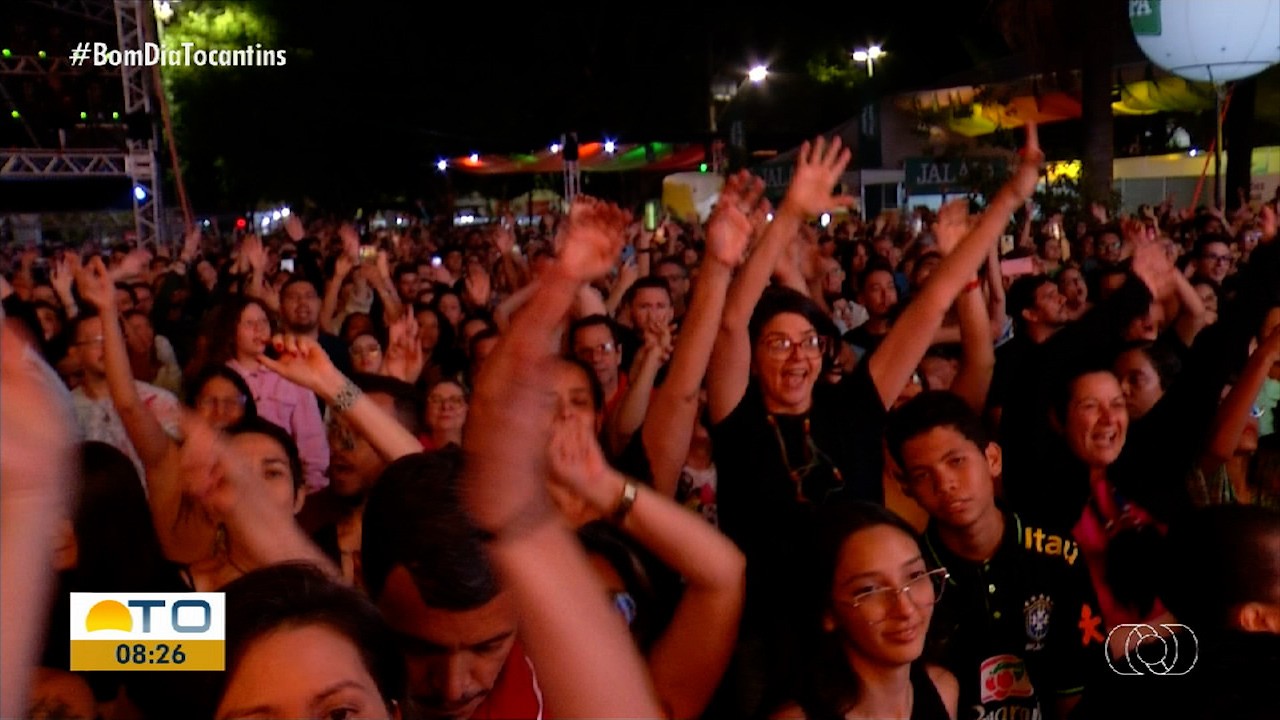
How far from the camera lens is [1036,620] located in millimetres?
2531

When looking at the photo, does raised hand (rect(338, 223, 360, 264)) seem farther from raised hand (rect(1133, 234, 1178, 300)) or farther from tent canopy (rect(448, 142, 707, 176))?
tent canopy (rect(448, 142, 707, 176))

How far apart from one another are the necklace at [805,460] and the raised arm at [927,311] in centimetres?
31

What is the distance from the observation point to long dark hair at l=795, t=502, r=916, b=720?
2.12 metres

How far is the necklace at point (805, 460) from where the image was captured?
2953 mm

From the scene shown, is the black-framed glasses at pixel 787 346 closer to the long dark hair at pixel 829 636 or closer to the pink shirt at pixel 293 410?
the long dark hair at pixel 829 636

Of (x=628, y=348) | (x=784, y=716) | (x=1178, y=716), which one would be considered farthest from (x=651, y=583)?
(x=628, y=348)

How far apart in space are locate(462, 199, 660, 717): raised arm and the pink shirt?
11.0 ft

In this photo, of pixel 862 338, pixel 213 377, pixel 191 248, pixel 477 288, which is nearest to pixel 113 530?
pixel 213 377

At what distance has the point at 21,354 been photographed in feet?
4.15

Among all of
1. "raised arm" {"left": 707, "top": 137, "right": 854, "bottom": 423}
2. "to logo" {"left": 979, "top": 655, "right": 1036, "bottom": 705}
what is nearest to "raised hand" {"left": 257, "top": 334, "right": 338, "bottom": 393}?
"raised arm" {"left": 707, "top": 137, "right": 854, "bottom": 423}

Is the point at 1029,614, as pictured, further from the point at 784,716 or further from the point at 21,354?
the point at 21,354

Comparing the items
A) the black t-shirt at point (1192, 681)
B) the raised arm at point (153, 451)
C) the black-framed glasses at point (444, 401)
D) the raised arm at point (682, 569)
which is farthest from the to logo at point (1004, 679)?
the black-framed glasses at point (444, 401)

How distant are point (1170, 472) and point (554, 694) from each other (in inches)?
102

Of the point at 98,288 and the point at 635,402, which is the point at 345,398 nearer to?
the point at 635,402
